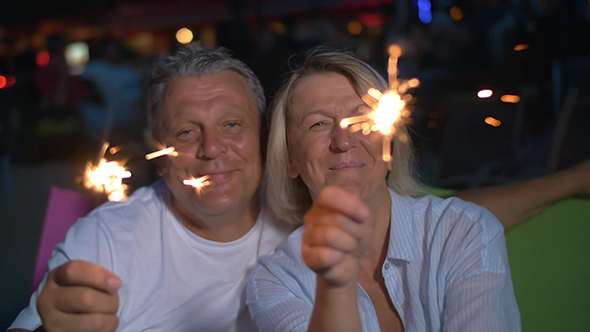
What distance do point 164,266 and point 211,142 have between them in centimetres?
44

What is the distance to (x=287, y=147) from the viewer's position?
1686mm

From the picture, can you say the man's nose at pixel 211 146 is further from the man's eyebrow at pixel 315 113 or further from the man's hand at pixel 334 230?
the man's hand at pixel 334 230

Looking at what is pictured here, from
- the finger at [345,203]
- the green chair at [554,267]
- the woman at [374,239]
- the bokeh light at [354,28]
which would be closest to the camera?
the finger at [345,203]

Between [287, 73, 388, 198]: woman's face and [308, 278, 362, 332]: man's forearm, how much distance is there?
1.67 feet

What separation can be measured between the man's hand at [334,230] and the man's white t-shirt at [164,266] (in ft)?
2.89

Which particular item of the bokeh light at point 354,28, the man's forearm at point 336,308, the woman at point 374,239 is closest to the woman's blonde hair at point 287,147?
the woman at point 374,239

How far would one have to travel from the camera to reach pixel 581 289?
1878mm

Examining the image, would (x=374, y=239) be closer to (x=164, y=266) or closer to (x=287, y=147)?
(x=287, y=147)

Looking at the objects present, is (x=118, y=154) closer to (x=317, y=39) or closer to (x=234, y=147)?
(x=317, y=39)

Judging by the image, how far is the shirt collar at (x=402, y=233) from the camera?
1.47 m

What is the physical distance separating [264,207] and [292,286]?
489 mm

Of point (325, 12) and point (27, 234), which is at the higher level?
point (325, 12)

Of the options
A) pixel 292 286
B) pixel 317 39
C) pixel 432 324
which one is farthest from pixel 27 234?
pixel 432 324

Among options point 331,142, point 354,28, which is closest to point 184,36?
point 354,28
